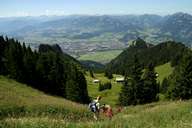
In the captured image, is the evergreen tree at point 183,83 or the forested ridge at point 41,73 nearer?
the evergreen tree at point 183,83

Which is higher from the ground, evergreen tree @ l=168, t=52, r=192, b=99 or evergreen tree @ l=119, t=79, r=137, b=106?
evergreen tree @ l=168, t=52, r=192, b=99

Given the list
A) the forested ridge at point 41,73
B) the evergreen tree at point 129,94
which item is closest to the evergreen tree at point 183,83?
the evergreen tree at point 129,94

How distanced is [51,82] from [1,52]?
13.5 meters

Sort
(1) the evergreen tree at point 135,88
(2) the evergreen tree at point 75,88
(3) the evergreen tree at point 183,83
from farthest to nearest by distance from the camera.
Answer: (2) the evergreen tree at point 75,88
(1) the evergreen tree at point 135,88
(3) the evergreen tree at point 183,83

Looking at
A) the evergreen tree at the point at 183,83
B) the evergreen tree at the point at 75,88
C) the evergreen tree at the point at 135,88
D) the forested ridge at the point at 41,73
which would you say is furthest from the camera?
the evergreen tree at the point at 75,88

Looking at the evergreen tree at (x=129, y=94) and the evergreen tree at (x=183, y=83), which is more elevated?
the evergreen tree at (x=183, y=83)

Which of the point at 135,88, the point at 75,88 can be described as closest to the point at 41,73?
the point at 75,88

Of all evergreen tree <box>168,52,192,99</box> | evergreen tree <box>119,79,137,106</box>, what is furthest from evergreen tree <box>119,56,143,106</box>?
evergreen tree <box>168,52,192,99</box>

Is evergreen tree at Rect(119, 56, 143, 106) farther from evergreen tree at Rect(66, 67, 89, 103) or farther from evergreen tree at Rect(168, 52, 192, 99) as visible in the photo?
evergreen tree at Rect(66, 67, 89, 103)

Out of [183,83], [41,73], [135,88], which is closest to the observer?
[183,83]

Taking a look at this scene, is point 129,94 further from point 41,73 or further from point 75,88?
point 41,73

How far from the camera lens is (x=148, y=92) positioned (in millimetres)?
81938

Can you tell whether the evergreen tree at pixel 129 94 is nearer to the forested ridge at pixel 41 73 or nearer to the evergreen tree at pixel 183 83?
the evergreen tree at pixel 183 83

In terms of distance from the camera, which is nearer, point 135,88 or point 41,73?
point 135,88
